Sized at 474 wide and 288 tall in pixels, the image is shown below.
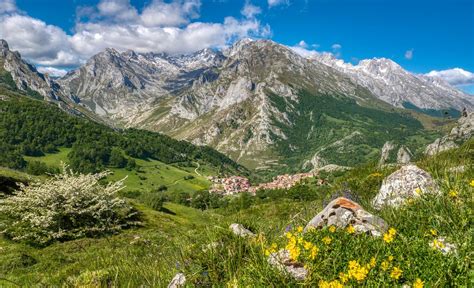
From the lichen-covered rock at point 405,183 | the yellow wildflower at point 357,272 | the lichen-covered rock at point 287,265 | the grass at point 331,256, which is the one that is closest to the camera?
the yellow wildflower at point 357,272

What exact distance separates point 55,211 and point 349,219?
28.9 metres

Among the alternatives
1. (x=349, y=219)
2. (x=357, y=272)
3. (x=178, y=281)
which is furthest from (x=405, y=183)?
(x=178, y=281)

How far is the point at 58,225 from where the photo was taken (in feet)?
98.8

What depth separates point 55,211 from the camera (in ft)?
97.3

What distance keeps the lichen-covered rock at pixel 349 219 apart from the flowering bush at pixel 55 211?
74.7ft

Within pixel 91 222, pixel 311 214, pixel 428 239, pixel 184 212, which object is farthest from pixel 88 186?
pixel 184 212

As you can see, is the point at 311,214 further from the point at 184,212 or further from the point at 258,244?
the point at 184,212

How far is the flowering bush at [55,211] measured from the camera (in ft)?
93.1

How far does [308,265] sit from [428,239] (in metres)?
1.98

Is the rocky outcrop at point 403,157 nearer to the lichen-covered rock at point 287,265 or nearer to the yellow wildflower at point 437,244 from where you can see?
the yellow wildflower at point 437,244

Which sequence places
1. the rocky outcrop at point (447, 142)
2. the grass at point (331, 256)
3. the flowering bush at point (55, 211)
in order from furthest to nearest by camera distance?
1. the flowering bush at point (55, 211)
2. the rocky outcrop at point (447, 142)
3. the grass at point (331, 256)

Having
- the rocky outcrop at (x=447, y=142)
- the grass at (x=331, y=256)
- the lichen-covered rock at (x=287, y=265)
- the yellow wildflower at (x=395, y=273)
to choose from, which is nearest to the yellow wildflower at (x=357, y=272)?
the grass at (x=331, y=256)

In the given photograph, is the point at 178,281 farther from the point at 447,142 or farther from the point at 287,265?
the point at 447,142

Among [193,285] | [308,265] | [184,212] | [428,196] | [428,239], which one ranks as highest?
[428,196]
